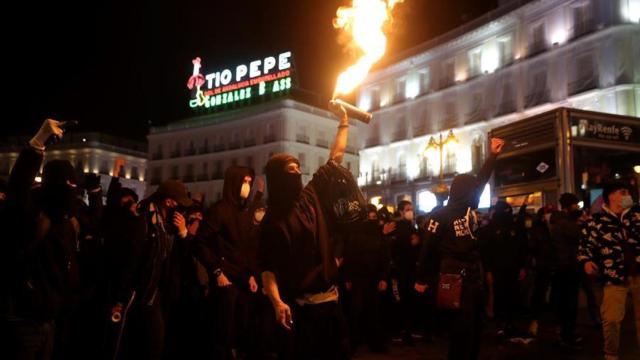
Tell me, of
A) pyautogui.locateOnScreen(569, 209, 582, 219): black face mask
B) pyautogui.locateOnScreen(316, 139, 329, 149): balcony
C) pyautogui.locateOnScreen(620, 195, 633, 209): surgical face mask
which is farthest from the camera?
pyautogui.locateOnScreen(316, 139, 329, 149): balcony

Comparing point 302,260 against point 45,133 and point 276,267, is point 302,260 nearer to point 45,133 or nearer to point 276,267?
point 276,267

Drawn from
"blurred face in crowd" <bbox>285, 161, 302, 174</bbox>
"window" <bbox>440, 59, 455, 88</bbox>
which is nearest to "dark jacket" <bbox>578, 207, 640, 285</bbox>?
Answer: "blurred face in crowd" <bbox>285, 161, 302, 174</bbox>

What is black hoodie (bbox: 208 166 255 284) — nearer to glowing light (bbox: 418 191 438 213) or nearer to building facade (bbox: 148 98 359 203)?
glowing light (bbox: 418 191 438 213)

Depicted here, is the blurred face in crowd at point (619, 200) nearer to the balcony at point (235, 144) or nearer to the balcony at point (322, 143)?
the balcony at point (322, 143)

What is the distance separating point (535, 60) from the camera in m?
36.7

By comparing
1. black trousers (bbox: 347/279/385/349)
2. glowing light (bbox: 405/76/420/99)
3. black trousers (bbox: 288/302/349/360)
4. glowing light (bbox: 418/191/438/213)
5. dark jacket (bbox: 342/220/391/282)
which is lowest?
black trousers (bbox: 347/279/385/349)

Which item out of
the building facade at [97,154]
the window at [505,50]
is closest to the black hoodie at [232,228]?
the window at [505,50]

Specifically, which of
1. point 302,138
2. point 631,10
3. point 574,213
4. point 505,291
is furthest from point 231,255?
point 302,138

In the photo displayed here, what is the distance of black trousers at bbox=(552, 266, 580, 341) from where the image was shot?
26.5ft

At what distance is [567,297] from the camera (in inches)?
325

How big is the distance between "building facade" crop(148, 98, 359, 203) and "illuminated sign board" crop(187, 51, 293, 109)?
5.63 ft

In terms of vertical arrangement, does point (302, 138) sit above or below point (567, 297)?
above

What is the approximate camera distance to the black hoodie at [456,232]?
5.59 metres

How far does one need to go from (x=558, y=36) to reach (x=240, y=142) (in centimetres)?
3344
